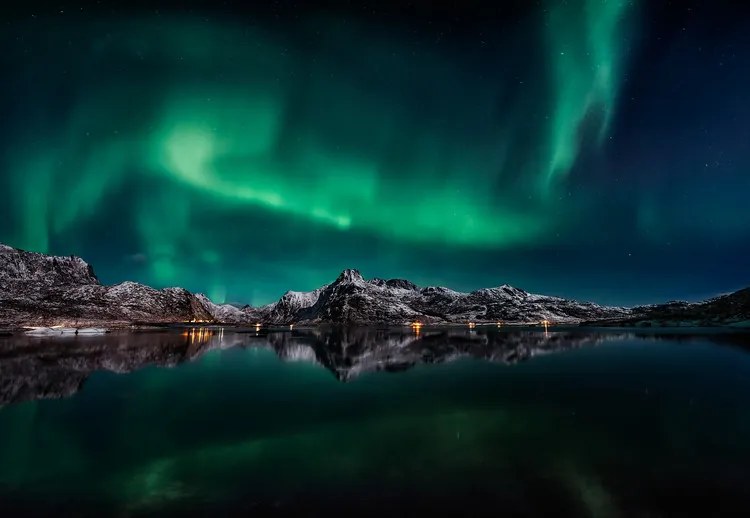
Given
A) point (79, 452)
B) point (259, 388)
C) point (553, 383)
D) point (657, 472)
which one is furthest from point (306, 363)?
point (657, 472)

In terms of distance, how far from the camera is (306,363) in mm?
50312

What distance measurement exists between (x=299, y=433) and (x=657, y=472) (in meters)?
16.1

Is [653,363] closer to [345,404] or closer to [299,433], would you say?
[345,404]

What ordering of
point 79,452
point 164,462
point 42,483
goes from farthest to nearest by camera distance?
point 79,452 → point 164,462 → point 42,483

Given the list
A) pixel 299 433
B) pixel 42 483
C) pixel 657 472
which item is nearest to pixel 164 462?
pixel 42 483

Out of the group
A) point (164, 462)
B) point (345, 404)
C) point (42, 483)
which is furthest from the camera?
point (345, 404)

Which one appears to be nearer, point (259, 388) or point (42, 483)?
point (42, 483)

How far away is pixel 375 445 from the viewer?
1859cm

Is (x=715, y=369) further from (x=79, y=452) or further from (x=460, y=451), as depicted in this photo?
(x=79, y=452)

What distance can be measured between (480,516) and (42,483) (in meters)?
15.7

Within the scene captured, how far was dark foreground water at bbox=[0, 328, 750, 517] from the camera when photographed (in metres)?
12.9

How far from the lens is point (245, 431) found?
21.0 m

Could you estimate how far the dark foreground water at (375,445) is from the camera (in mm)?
12883

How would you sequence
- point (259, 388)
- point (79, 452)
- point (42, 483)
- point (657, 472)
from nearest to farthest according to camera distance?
point (42, 483) → point (657, 472) → point (79, 452) → point (259, 388)
